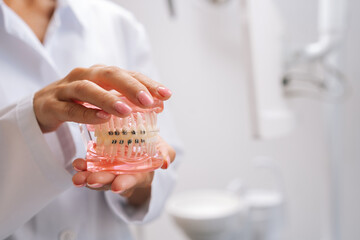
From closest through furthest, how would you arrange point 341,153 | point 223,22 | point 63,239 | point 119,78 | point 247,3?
1. point 119,78
2. point 63,239
3. point 247,3
4. point 341,153
5. point 223,22

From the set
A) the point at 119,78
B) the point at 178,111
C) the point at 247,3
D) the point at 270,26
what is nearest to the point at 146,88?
the point at 119,78

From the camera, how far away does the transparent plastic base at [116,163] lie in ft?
1.15

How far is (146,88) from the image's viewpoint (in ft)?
1.03

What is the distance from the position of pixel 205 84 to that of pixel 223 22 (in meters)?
0.31

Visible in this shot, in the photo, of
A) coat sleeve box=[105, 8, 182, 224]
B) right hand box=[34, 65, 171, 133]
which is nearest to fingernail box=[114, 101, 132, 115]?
right hand box=[34, 65, 171, 133]

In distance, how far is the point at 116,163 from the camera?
0.35 m

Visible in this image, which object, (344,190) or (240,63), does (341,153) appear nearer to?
(344,190)

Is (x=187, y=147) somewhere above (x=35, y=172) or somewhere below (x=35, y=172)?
below

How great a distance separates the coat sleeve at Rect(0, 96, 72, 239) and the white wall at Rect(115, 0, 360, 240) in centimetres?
118

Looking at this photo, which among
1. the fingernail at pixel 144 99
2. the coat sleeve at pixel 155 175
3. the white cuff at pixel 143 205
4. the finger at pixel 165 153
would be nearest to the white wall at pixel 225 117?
the coat sleeve at pixel 155 175

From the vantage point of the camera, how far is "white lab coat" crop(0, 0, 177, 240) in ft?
1.30

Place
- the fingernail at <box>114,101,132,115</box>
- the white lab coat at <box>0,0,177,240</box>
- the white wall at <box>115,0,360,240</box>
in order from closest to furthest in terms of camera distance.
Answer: the fingernail at <box>114,101,132,115</box> → the white lab coat at <box>0,0,177,240</box> → the white wall at <box>115,0,360,240</box>

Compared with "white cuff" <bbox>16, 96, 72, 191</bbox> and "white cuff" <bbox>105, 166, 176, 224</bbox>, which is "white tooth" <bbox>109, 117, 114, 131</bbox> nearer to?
"white cuff" <bbox>16, 96, 72, 191</bbox>

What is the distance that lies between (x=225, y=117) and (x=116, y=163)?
1.40 metres
